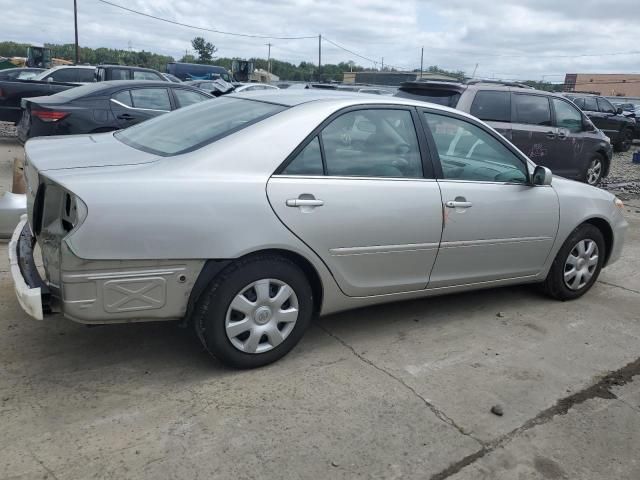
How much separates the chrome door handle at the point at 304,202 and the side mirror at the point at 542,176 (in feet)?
6.01

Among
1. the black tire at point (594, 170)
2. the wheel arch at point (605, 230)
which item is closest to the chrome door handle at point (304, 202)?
the wheel arch at point (605, 230)

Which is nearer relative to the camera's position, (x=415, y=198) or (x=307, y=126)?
(x=307, y=126)

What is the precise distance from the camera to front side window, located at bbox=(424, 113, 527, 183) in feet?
13.1

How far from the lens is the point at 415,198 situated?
3707mm

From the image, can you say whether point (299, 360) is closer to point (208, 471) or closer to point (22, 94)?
point (208, 471)

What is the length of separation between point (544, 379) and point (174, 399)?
213 centimetres

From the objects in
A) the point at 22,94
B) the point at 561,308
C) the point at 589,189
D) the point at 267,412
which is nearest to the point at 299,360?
the point at 267,412

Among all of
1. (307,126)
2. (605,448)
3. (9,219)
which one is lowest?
(605,448)

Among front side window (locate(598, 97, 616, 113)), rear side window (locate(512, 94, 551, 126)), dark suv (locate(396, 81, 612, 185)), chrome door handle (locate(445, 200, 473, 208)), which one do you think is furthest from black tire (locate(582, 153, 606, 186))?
front side window (locate(598, 97, 616, 113))

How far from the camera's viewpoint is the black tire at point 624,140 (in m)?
17.2

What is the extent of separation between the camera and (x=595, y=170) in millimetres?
10391

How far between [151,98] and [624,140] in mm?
14443

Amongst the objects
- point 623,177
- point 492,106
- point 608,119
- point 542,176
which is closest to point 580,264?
point 542,176

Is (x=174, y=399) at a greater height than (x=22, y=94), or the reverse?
(x=22, y=94)
